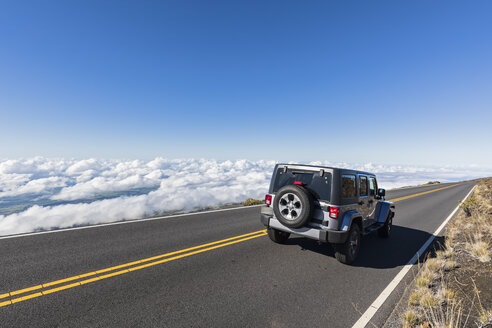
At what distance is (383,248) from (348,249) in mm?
2547

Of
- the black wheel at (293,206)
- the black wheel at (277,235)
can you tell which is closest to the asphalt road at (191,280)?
the black wheel at (277,235)

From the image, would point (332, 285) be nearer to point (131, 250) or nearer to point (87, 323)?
point (87, 323)

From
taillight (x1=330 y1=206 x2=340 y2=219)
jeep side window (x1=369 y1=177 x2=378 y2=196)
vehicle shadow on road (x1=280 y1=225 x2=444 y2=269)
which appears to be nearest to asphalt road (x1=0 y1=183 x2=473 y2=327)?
vehicle shadow on road (x1=280 y1=225 x2=444 y2=269)

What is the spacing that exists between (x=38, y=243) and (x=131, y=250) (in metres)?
2.49

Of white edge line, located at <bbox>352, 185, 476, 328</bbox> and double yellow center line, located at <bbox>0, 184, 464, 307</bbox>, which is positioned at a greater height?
double yellow center line, located at <bbox>0, 184, 464, 307</bbox>

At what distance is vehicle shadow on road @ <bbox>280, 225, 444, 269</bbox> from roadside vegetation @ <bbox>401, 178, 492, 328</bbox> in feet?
1.98

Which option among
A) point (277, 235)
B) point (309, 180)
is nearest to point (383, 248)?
point (277, 235)

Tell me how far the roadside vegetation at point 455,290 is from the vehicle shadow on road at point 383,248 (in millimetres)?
604

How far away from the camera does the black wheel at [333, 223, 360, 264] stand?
498 centimetres

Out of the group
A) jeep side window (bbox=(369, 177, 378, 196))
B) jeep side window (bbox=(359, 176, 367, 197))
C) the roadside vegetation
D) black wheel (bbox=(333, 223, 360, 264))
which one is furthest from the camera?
jeep side window (bbox=(369, 177, 378, 196))

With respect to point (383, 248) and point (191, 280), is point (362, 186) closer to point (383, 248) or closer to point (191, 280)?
point (383, 248)

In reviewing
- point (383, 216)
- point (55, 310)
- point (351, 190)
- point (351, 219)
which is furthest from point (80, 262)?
point (383, 216)

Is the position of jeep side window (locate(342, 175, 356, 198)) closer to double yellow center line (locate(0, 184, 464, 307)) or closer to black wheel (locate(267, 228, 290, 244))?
black wheel (locate(267, 228, 290, 244))

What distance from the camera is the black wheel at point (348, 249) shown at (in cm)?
498
